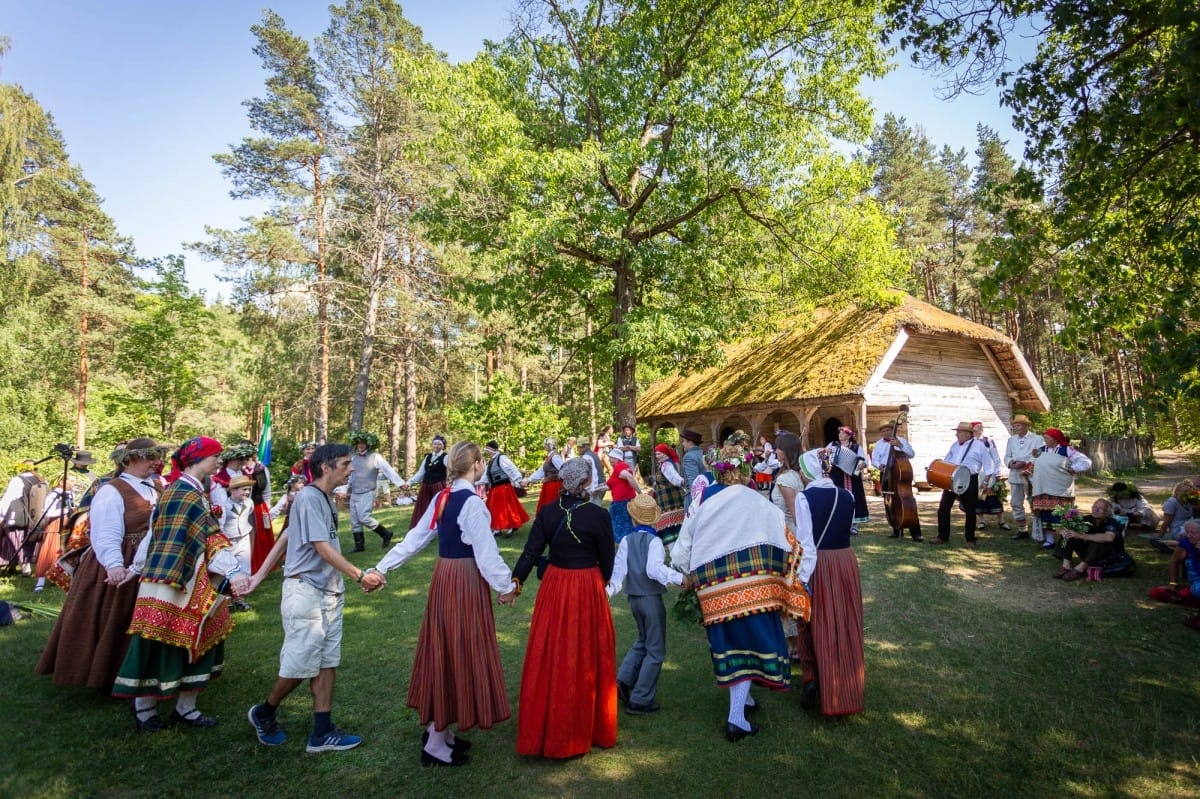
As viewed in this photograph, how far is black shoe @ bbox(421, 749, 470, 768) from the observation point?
368 cm

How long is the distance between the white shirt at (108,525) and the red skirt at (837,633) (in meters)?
4.73

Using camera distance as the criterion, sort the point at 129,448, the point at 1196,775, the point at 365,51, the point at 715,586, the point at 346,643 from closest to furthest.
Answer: the point at 1196,775, the point at 715,586, the point at 129,448, the point at 346,643, the point at 365,51

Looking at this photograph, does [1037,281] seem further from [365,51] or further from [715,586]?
[365,51]

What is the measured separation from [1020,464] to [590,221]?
367 inches

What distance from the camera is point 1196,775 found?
3.40 meters

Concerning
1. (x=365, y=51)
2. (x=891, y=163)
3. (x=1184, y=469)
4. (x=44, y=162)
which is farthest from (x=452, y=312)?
(x=1184, y=469)

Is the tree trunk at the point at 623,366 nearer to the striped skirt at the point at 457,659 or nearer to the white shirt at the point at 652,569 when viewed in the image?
the white shirt at the point at 652,569

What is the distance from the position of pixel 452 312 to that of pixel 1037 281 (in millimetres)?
18260

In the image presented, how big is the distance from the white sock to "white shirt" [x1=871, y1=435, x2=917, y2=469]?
6894 mm

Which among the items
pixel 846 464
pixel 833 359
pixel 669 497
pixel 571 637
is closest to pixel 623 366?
pixel 846 464

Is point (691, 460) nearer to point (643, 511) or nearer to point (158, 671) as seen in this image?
point (643, 511)

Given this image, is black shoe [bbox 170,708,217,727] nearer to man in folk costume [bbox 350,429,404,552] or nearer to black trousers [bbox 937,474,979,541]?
man in folk costume [bbox 350,429,404,552]

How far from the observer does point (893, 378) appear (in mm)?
16875

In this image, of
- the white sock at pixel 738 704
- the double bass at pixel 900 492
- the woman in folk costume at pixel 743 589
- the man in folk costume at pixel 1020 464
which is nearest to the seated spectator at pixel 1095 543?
the man in folk costume at pixel 1020 464
